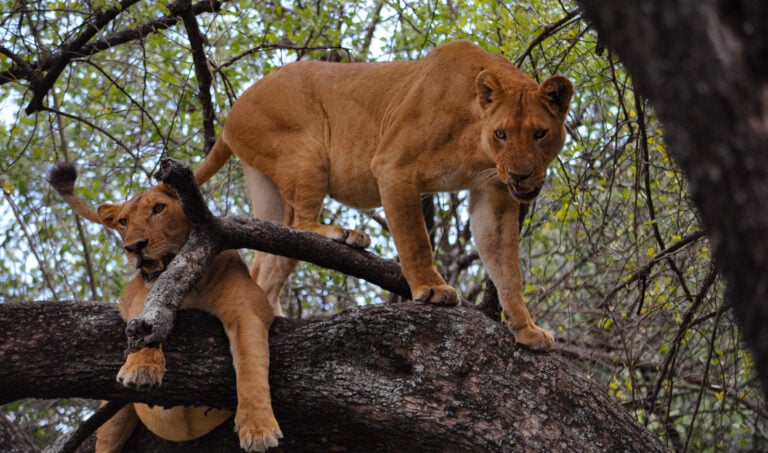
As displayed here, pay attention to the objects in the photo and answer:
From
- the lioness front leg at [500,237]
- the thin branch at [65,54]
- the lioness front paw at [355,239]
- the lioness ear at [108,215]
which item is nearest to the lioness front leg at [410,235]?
the lioness front paw at [355,239]

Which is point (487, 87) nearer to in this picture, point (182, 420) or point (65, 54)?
point (182, 420)

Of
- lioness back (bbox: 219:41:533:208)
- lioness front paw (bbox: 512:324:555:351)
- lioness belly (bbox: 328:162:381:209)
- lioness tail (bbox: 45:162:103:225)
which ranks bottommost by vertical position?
lioness front paw (bbox: 512:324:555:351)

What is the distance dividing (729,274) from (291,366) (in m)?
2.55

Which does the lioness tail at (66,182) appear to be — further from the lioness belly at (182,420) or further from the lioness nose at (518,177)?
the lioness nose at (518,177)

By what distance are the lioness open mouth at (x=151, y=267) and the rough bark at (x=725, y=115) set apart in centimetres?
293

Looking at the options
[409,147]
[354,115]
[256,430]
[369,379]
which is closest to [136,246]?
[256,430]

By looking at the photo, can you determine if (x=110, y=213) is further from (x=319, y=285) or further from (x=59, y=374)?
(x=319, y=285)

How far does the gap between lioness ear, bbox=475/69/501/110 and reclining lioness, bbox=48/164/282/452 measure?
132 cm

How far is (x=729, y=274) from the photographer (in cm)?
131

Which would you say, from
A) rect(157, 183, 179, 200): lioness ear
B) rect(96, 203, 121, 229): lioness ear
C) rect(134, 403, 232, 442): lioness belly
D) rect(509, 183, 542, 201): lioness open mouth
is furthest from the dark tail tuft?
rect(509, 183, 542, 201): lioness open mouth

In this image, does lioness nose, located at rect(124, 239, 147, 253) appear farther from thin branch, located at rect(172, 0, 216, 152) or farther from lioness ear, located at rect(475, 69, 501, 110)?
lioness ear, located at rect(475, 69, 501, 110)

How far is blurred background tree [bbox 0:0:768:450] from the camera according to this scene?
18.1 feet

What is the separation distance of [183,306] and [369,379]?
0.86 metres

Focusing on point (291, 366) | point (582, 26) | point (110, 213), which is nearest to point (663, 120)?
point (291, 366)
